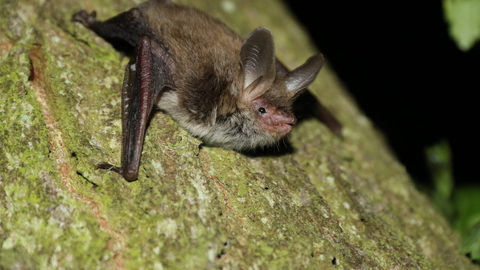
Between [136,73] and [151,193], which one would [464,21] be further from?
[151,193]

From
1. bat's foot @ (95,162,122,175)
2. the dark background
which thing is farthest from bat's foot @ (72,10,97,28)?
the dark background

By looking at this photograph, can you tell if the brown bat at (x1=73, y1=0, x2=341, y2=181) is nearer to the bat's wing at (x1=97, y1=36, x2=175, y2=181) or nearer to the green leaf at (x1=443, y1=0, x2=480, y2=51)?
the bat's wing at (x1=97, y1=36, x2=175, y2=181)

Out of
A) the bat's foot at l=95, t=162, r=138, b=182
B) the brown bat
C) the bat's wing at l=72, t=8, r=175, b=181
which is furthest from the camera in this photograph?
the brown bat

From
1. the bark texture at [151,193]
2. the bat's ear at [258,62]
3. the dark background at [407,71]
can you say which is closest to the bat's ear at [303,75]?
the bat's ear at [258,62]

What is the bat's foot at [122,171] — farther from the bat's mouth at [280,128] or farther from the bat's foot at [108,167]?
the bat's mouth at [280,128]

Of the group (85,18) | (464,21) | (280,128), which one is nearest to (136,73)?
(85,18)
